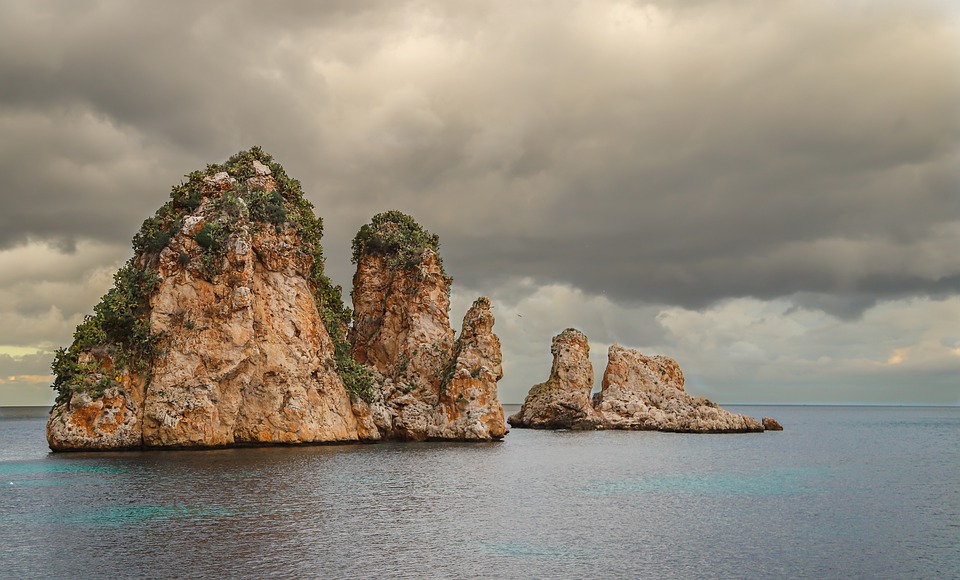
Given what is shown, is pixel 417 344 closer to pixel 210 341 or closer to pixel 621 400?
pixel 210 341

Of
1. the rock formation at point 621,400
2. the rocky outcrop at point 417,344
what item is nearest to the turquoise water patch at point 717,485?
the rocky outcrop at point 417,344

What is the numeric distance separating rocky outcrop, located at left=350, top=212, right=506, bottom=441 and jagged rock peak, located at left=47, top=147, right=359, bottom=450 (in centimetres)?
943

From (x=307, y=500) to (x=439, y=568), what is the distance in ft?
45.8

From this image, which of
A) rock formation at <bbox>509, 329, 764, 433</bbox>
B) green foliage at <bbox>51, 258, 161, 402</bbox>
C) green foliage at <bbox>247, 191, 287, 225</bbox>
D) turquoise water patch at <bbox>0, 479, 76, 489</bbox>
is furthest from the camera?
rock formation at <bbox>509, 329, 764, 433</bbox>

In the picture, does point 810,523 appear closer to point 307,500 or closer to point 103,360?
point 307,500

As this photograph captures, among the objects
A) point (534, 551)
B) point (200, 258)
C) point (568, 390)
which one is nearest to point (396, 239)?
point (200, 258)

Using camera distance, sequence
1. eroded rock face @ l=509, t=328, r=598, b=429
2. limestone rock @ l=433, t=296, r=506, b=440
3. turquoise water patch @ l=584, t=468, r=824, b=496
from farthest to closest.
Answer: eroded rock face @ l=509, t=328, r=598, b=429, limestone rock @ l=433, t=296, r=506, b=440, turquoise water patch @ l=584, t=468, r=824, b=496

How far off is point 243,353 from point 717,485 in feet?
126

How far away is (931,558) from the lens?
1011 inches

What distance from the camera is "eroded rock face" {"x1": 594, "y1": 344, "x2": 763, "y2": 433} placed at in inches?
4173

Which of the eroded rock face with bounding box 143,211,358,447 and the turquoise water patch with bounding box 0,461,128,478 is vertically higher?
the eroded rock face with bounding box 143,211,358,447

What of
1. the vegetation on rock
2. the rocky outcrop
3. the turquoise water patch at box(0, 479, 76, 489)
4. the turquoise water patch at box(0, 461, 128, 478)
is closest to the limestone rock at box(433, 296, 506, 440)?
the rocky outcrop

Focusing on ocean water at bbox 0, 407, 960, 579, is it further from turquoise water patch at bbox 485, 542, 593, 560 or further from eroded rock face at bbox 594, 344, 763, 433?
eroded rock face at bbox 594, 344, 763, 433

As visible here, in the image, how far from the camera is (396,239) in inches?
3354
